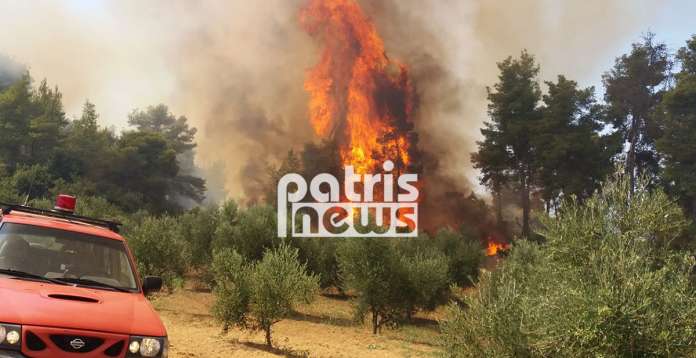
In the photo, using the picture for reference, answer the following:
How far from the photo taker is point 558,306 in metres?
9.30

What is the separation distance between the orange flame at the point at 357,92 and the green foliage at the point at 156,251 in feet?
160

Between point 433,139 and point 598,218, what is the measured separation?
71460mm

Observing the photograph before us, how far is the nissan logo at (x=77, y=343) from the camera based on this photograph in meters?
5.67

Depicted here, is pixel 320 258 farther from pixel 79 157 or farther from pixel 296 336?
pixel 79 157

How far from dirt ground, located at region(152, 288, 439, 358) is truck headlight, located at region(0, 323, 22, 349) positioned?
28.0ft

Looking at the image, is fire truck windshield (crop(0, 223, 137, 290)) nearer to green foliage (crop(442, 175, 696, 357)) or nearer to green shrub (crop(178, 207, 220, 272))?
green foliage (crop(442, 175, 696, 357))

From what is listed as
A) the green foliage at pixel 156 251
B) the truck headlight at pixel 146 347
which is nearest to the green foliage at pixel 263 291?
the green foliage at pixel 156 251

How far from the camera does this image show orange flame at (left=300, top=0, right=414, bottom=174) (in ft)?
250

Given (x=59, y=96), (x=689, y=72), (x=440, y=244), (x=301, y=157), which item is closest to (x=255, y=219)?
(x=440, y=244)

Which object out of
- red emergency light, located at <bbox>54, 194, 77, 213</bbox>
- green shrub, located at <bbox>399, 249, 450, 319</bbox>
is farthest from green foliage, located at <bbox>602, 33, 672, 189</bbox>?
red emergency light, located at <bbox>54, 194, 77, 213</bbox>

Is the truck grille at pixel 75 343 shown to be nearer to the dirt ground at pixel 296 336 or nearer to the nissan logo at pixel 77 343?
the nissan logo at pixel 77 343

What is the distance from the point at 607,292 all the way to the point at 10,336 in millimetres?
7951

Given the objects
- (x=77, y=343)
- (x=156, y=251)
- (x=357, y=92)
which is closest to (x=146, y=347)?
(x=77, y=343)

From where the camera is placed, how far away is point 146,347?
6.11m
